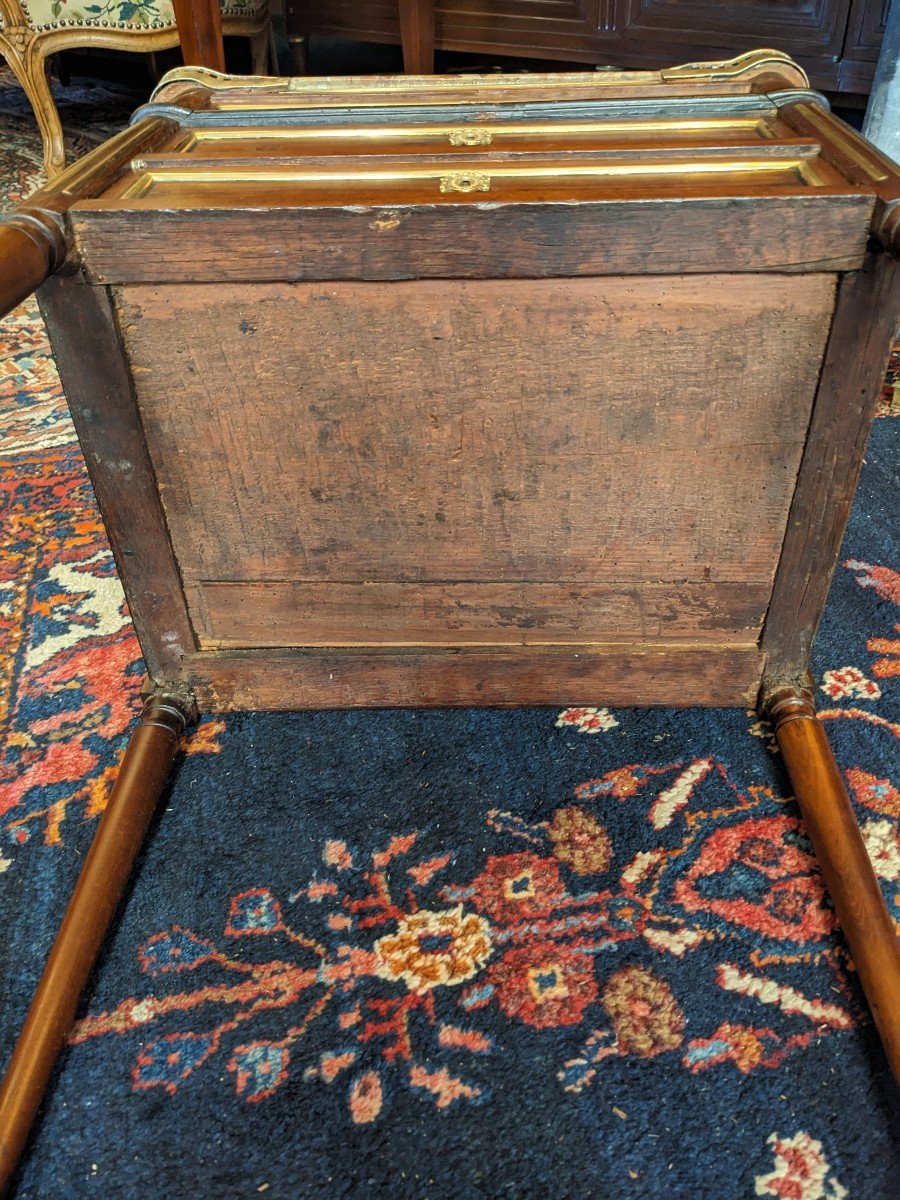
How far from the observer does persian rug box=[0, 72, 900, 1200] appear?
855 mm

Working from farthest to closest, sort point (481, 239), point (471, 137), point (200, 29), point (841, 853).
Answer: point (200, 29), point (471, 137), point (841, 853), point (481, 239)

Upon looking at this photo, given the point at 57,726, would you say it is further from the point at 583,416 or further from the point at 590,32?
the point at 590,32

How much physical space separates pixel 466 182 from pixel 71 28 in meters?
2.51

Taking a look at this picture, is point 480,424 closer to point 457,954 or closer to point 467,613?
point 467,613

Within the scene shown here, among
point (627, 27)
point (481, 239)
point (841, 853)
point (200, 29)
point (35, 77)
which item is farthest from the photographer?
point (35, 77)

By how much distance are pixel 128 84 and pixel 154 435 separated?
3933 millimetres

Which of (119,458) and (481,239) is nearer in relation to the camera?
(481,239)

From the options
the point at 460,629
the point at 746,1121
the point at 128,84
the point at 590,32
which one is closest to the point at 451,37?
the point at 590,32

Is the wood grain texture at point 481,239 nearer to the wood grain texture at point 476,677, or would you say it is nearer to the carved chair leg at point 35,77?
the wood grain texture at point 476,677

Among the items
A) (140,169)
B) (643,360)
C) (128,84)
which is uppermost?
(140,169)

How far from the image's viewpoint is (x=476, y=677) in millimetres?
1252

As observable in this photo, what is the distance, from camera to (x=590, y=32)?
9.46 feet

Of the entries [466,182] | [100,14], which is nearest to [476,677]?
[466,182]

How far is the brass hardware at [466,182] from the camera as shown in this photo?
952 mm
